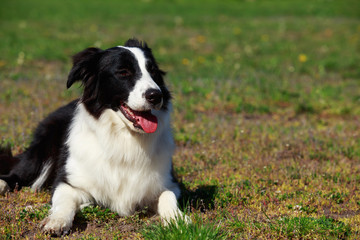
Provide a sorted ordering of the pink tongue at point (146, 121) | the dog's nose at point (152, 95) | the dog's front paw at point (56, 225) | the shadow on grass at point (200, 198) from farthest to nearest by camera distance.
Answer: the shadow on grass at point (200, 198) < the pink tongue at point (146, 121) < the dog's nose at point (152, 95) < the dog's front paw at point (56, 225)

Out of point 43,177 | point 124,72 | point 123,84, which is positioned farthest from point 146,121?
point 43,177

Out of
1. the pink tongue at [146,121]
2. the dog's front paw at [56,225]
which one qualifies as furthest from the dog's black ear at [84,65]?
the dog's front paw at [56,225]

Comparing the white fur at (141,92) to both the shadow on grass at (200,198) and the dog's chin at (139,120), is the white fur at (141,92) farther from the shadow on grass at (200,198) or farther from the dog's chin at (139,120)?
the shadow on grass at (200,198)

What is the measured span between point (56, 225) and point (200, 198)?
1.52 metres

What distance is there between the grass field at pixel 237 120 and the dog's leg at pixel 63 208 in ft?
0.33

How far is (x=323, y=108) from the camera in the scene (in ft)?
25.6

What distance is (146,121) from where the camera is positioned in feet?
12.0

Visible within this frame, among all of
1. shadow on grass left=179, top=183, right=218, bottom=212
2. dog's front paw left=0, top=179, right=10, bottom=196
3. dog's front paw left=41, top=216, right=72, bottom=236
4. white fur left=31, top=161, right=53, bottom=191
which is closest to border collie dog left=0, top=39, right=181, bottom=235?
dog's front paw left=41, top=216, right=72, bottom=236

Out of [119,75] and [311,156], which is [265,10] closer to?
[311,156]

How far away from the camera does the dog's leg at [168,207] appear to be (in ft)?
11.8

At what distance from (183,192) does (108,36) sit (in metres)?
11.4

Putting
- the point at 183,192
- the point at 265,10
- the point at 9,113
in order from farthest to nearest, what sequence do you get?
the point at 265,10, the point at 9,113, the point at 183,192

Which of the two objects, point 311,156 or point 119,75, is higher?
point 119,75

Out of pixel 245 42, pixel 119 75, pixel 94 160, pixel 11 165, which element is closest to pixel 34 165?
pixel 11 165
